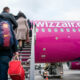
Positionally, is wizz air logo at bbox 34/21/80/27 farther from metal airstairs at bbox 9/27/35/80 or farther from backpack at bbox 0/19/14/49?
backpack at bbox 0/19/14/49

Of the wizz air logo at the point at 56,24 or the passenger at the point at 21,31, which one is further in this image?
the wizz air logo at the point at 56,24

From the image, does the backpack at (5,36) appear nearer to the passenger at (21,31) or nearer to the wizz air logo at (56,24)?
the passenger at (21,31)

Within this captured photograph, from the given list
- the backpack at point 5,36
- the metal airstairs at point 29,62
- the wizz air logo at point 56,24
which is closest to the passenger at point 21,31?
the metal airstairs at point 29,62

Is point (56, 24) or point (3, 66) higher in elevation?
point (56, 24)

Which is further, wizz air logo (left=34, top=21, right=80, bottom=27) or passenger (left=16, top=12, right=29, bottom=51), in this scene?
wizz air logo (left=34, top=21, right=80, bottom=27)

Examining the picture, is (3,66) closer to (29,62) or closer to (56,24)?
(29,62)

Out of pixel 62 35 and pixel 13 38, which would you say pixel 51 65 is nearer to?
pixel 62 35

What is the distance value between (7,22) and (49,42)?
7.86 metres

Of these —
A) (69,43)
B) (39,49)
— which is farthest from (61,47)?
(39,49)

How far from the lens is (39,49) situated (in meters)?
11.3

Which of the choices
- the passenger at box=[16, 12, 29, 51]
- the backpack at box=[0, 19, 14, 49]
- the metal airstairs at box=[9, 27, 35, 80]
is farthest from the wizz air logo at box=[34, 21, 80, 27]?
the backpack at box=[0, 19, 14, 49]

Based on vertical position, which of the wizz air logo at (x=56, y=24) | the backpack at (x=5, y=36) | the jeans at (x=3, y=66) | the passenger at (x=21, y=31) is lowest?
the jeans at (x=3, y=66)

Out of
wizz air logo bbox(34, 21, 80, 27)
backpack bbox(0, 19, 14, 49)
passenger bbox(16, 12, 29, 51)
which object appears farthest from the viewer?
wizz air logo bbox(34, 21, 80, 27)

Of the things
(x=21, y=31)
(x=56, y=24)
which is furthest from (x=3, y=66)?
(x=56, y=24)
